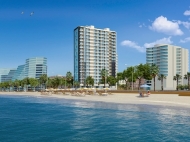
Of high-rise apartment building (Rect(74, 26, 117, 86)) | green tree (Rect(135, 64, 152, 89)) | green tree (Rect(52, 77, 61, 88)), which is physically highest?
high-rise apartment building (Rect(74, 26, 117, 86))

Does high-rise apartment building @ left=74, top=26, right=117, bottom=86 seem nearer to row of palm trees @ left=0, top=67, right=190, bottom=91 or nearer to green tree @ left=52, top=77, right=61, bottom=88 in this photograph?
row of palm trees @ left=0, top=67, right=190, bottom=91

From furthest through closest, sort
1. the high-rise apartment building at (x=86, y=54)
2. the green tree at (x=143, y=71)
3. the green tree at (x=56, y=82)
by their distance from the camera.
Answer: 1. the high-rise apartment building at (x=86, y=54)
2. the green tree at (x=56, y=82)
3. the green tree at (x=143, y=71)

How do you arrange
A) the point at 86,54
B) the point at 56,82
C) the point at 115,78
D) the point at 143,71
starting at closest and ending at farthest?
the point at 143,71 < the point at 115,78 < the point at 56,82 < the point at 86,54

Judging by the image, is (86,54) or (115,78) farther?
(86,54)

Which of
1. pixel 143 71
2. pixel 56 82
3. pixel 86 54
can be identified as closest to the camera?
pixel 143 71

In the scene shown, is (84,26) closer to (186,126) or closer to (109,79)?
(109,79)

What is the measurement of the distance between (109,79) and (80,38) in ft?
169

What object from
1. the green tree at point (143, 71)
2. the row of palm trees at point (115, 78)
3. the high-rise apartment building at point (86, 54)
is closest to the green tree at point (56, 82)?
the row of palm trees at point (115, 78)

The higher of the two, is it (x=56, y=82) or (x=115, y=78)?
(x=115, y=78)

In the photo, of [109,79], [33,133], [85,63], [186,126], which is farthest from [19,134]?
[85,63]

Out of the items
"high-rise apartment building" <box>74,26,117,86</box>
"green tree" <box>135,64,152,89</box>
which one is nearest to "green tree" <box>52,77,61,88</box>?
"high-rise apartment building" <box>74,26,117,86</box>

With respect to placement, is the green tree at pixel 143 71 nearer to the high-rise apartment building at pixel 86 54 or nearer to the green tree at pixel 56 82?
the green tree at pixel 56 82

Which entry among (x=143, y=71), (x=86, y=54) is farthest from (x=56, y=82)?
(x=143, y=71)

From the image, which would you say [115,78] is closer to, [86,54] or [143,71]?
[143,71]
